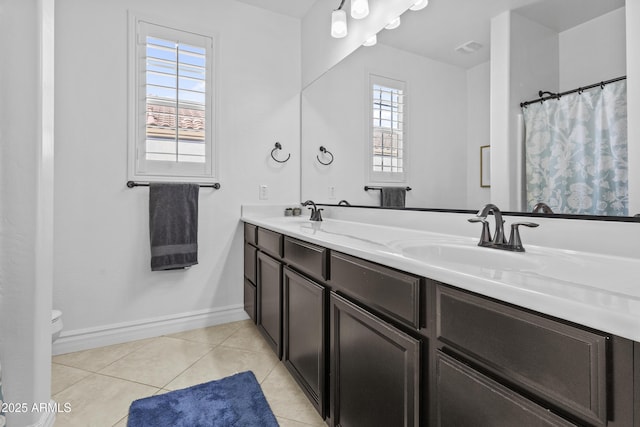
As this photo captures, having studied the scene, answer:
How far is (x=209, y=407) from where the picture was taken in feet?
4.89

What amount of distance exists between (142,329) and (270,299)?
3.44 feet

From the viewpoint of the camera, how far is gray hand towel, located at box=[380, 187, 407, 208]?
5.59ft

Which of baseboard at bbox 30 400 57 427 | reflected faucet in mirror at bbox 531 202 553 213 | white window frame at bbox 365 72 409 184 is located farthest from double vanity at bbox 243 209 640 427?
baseboard at bbox 30 400 57 427

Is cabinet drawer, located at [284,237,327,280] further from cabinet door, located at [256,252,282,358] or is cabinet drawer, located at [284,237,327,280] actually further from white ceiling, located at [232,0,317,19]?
white ceiling, located at [232,0,317,19]

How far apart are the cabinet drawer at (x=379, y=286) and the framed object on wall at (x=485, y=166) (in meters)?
0.61

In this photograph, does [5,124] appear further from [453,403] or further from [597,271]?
[597,271]

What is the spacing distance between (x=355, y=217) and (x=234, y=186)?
1.01 meters

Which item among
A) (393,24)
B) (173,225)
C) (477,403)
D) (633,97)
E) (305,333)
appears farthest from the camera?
(173,225)

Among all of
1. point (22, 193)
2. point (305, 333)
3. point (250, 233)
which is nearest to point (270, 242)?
point (250, 233)

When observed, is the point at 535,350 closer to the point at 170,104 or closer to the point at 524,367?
the point at 524,367

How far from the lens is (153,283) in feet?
7.53

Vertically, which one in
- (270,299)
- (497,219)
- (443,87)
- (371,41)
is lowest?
(270,299)

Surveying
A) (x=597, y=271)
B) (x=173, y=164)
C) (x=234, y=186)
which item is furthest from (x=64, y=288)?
(x=597, y=271)

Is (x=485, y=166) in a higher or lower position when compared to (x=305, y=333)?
higher
